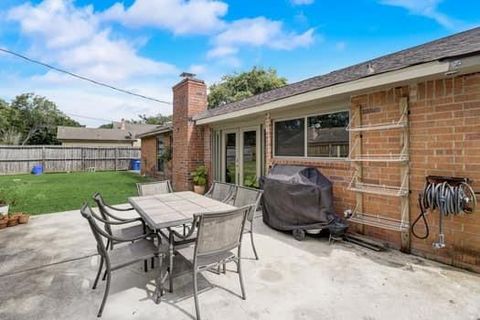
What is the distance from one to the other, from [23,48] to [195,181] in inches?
298

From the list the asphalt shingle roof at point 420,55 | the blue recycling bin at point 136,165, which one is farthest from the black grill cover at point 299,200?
the blue recycling bin at point 136,165

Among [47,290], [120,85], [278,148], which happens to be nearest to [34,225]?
[47,290]

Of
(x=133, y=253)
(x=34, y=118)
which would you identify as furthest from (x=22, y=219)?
(x=34, y=118)

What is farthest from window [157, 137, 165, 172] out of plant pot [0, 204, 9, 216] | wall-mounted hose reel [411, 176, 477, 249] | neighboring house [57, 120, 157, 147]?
neighboring house [57, 120, 157, 147]

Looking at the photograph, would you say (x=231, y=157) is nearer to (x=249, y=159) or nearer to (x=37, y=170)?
(x=249, y=159)

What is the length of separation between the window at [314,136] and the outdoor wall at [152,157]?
266 inches

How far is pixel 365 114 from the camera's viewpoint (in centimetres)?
436

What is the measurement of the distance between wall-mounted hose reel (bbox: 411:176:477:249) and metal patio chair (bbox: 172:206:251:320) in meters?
2.45

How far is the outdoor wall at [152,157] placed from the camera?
11.9 m

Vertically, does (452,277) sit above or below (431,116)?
below

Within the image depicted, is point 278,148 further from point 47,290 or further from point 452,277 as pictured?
point 47,290

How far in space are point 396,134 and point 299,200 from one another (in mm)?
1797

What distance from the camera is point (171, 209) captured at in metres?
3.46

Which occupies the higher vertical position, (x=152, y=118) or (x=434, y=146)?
(x=152, y=118)
